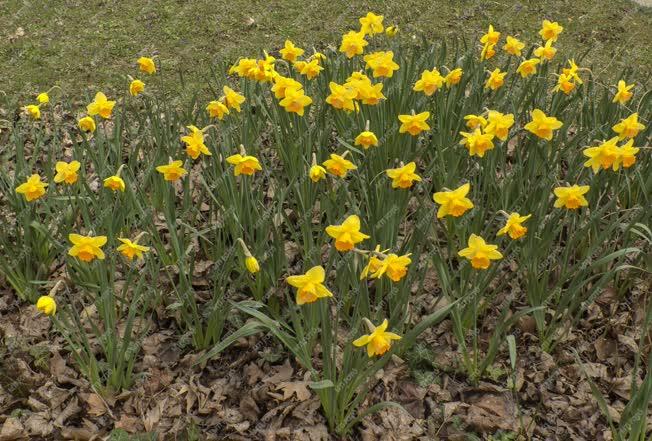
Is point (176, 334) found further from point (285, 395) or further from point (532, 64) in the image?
point (532, 64)

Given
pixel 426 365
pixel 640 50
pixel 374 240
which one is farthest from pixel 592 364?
pixel 640 50

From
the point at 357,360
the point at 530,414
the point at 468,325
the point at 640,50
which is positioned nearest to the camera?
the point at 357,360

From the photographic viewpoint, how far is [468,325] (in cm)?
256

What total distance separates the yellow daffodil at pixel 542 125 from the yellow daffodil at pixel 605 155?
0.58ft

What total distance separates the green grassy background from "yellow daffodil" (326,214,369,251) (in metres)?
3.22

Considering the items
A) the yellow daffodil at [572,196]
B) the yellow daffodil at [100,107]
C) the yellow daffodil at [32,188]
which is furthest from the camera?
the yellow daffodil at [100,107]

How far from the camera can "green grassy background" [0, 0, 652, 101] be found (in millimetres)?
5250

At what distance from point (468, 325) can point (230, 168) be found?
1247mm

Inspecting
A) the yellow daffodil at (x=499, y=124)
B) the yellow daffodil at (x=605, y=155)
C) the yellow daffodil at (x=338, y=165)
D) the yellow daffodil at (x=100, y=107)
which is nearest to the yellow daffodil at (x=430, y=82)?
the yellow daffodil at (x=499, y=124)

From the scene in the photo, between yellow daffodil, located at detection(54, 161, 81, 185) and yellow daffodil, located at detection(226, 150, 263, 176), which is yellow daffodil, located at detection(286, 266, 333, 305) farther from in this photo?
yellow daffodil, located at detection(54, 161, 81, 185)

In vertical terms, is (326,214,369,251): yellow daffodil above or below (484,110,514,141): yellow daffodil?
below

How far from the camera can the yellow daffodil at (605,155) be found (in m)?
2.47

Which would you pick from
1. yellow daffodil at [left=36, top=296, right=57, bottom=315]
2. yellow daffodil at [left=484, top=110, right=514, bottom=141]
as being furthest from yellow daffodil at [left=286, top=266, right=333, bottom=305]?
yellow daffodil at [left=484, top=110, right=514, bottom=141]

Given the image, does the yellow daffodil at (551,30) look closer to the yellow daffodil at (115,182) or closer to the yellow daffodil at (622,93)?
the yellow daffodil at (622,93)
